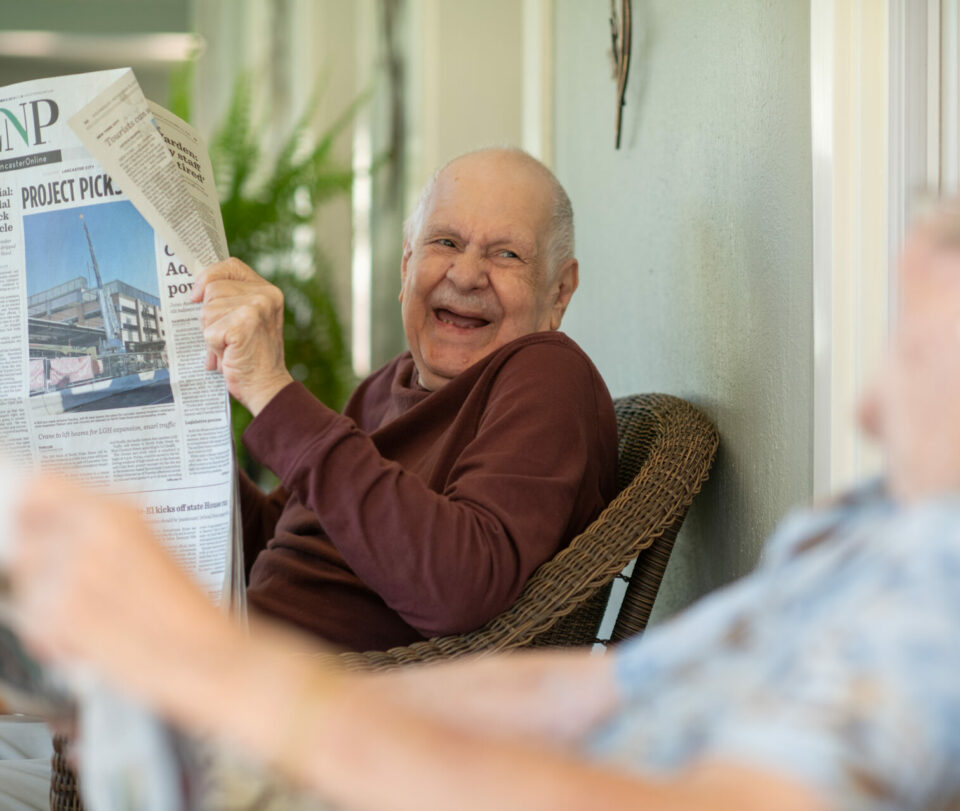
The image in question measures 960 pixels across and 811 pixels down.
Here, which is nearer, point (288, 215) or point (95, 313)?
point (95, 313)

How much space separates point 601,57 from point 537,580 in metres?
1.43

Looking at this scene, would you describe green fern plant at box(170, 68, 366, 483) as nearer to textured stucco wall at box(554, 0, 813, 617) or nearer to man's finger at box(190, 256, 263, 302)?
textured stucco wall at box(554, 0, 813, 617)

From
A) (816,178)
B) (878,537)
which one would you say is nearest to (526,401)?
(816,178)

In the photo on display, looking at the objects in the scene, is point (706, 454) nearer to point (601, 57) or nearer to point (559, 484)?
point (559, 484)

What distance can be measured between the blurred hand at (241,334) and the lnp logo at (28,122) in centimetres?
26

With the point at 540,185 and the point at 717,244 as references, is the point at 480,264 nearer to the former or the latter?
the point at 540,185

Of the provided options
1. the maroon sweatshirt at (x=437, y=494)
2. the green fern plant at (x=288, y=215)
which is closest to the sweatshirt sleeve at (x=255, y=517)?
the maroon sweatshirt at (x=437, y=494)

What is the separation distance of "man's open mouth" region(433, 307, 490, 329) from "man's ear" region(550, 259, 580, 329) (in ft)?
0.43

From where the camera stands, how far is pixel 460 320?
70.4 inches

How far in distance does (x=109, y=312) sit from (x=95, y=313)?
19mm

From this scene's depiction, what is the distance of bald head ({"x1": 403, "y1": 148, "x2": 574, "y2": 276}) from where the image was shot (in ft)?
5.73

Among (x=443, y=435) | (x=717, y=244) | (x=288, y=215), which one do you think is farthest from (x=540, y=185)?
(x=288, y=215)

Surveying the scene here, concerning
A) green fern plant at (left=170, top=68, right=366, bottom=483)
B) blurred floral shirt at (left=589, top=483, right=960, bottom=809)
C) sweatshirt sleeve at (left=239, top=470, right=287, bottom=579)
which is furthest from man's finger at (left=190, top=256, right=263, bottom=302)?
green fern plant at (left=170, top=68, right=366, bottom=483)

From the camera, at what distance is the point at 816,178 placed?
4.47 feet
